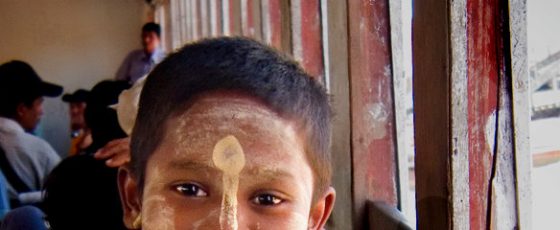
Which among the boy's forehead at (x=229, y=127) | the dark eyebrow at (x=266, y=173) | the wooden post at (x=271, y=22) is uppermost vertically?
the wooden post at (x=271, y=22)

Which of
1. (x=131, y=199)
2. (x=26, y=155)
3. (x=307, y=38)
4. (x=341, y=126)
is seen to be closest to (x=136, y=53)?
(x=26, y=155)

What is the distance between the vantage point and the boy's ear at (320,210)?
1279 mm

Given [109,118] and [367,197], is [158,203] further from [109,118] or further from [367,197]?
[109,118]

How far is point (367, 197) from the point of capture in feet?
6.73

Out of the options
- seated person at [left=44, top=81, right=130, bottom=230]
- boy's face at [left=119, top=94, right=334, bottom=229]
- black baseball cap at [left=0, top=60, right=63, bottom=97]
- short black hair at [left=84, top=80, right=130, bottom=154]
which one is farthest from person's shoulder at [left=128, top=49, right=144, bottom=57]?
boy's face at [left=119, top=94, right=334, bottom=229]

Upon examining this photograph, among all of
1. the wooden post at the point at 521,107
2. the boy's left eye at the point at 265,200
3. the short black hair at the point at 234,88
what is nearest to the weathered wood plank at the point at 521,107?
the wooden post at the point at 521,107

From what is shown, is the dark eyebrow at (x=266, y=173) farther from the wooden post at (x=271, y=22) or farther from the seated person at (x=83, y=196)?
the wooden post at (x=271, y=22)

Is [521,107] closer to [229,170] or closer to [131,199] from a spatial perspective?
[229,170]

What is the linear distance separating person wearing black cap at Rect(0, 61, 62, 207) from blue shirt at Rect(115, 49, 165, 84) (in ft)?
8.82

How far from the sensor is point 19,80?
4.33m

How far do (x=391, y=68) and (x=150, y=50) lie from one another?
548 cm

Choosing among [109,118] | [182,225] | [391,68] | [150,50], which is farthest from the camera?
[150,50]

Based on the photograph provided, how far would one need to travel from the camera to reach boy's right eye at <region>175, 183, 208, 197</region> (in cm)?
113

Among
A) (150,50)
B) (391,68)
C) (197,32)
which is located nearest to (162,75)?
(391,68)
